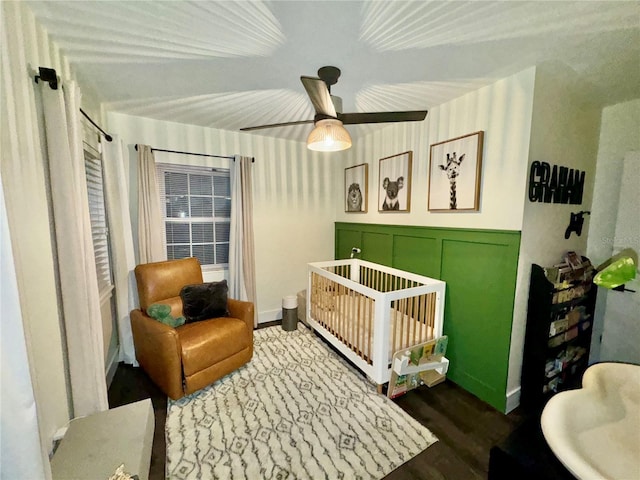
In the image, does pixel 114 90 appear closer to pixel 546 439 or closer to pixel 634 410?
→ pixel 546 439

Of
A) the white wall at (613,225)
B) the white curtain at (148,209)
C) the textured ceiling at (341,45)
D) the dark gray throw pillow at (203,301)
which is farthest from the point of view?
the white curtain at (148,209)

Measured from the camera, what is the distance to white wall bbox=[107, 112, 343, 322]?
113 inches

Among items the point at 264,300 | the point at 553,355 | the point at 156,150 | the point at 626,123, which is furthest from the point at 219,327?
the point at 626,123

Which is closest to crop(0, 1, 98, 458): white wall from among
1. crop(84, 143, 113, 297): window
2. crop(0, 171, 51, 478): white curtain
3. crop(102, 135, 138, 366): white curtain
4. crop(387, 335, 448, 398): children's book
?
crop(0, 171, 51, 478): white curtain

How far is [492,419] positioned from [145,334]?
2653 mm

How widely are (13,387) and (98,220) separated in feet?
6.30

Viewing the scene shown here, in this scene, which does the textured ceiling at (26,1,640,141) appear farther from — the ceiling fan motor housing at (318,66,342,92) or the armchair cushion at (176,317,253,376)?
the armchair cushion at (176,317,253,376)

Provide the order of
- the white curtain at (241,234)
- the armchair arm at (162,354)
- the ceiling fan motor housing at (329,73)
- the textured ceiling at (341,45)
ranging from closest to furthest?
the textured ceiling at (341,45) < the ceiling fan motor housing at (329,73) < the armchair arm at (162,354) < the white curtain at (241,234)

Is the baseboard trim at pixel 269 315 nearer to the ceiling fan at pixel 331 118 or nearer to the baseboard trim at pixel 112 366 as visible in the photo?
the baseboard trim at pixel 112 366

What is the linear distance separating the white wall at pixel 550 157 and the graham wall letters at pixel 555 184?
0.04 m

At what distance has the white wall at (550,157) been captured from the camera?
1718 mm

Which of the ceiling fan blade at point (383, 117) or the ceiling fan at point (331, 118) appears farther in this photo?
the ceiling fan blade at point (383, 117)

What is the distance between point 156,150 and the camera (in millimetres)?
2611

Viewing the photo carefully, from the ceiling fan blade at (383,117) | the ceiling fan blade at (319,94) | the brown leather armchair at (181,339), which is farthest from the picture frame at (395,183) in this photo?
the brown leather armchair at (181,339)
